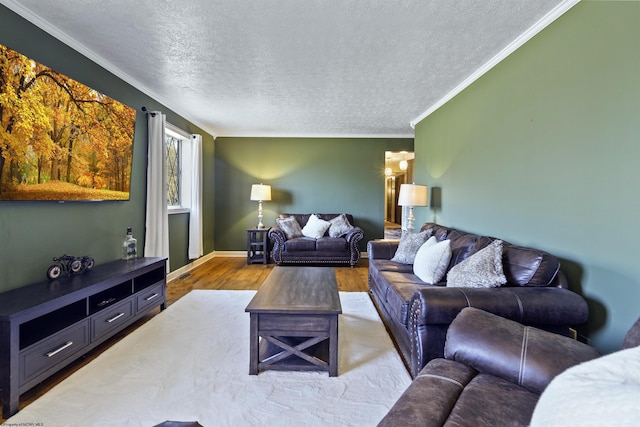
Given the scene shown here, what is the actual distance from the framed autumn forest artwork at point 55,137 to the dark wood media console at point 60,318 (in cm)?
71

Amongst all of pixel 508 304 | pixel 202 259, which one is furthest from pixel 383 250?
pixel 202 259

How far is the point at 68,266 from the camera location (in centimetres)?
232

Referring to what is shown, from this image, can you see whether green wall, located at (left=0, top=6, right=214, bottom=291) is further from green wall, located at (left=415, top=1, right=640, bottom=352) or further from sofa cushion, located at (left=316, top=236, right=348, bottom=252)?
→ green wall, located at (left=415, top=1, right=640, bottom=352)

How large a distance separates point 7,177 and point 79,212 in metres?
0.75

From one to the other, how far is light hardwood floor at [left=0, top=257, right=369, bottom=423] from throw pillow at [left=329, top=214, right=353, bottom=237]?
0.68m

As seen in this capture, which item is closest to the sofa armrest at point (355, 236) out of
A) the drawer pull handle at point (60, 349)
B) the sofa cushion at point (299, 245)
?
the sofa cushion at point (299, 245)

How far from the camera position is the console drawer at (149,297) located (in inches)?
105

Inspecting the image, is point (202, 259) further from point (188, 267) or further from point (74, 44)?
point (74, 44)

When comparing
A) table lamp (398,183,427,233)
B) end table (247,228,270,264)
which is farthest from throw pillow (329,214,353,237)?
table lamp (398,183,427,233)

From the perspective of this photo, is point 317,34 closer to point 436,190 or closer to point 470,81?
point 470,81

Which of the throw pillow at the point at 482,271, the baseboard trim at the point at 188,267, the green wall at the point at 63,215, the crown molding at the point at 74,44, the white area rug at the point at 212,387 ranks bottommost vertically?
the white area rug at the point at 212,387

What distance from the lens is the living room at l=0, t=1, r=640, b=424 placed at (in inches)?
65.2

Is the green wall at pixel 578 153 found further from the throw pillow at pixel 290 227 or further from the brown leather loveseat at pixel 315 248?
the throw pillow at pixel 290 227

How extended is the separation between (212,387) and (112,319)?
3.81ft
